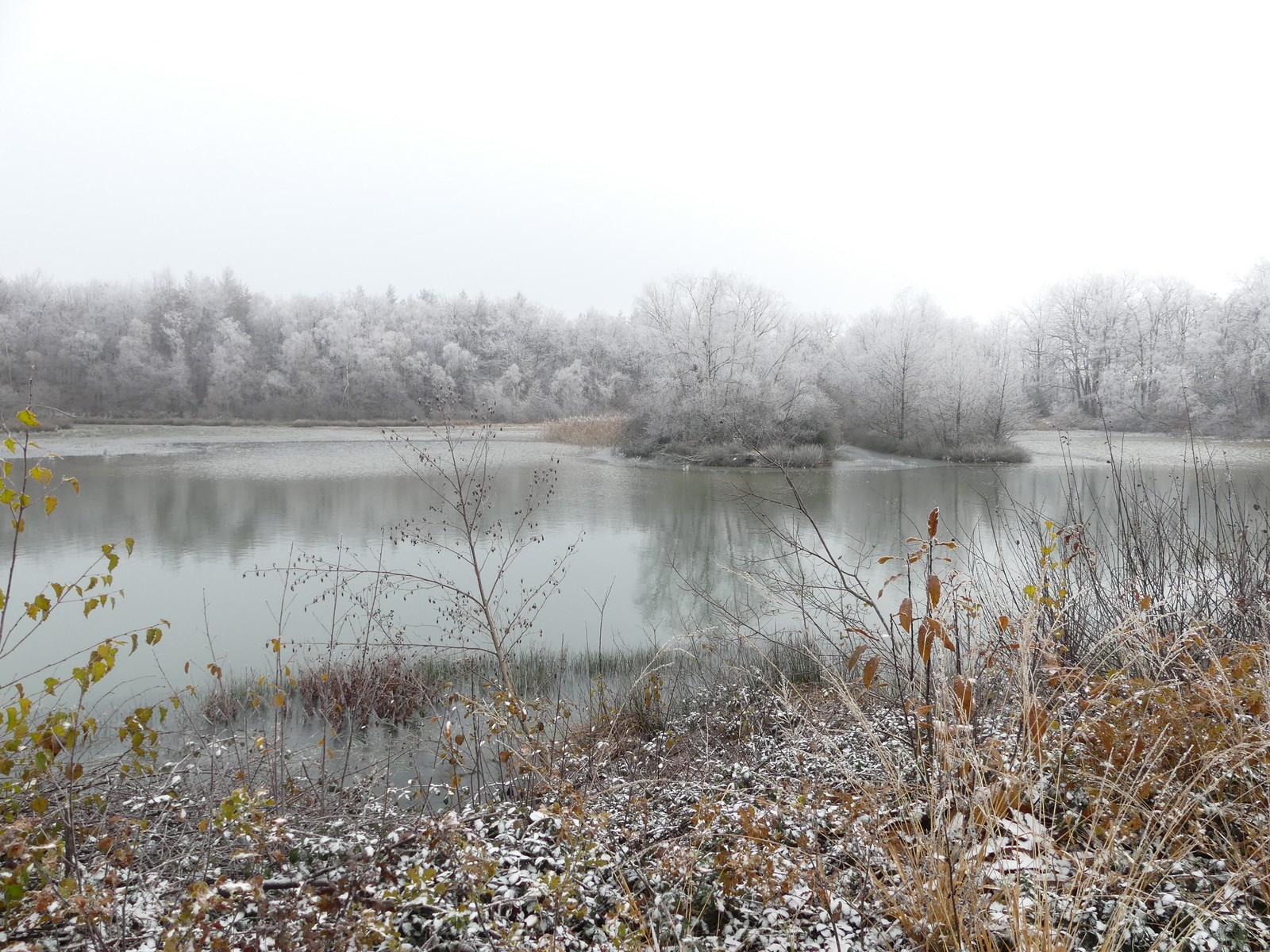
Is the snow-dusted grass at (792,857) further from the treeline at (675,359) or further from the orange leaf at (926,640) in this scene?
the treeline at (675,359)

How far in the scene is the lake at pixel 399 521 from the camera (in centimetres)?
670

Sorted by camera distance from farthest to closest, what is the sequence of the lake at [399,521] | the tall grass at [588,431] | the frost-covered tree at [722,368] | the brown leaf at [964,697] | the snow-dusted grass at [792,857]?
the tall grass at [588,431], the frost-covered tree at [722,368], the lake at [399,521], the brown leaf at [964,697], the snow-dusted grass at [792,857]

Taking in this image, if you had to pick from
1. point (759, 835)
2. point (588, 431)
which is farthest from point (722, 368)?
Answer: point (759, 835)

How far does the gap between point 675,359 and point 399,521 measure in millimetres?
15875

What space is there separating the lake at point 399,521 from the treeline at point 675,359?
2.72 metres

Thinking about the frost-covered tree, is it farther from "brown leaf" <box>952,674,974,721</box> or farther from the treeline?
"brown leaf" <box>952,674,974,721</box>

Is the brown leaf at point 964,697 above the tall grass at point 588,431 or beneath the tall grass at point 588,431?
beneath

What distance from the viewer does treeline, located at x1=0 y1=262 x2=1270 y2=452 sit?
24.6 meters

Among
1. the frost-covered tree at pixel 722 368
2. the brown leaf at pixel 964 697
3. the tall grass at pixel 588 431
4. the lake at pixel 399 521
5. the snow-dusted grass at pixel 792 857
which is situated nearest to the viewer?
the snow-dusted grass at pixel 792 857

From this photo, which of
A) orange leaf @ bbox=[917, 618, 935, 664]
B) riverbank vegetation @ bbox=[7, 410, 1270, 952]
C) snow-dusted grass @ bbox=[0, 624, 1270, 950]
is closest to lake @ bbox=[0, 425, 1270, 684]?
riverbank vegetation @ bbox=[7, 410, 1270, 952]

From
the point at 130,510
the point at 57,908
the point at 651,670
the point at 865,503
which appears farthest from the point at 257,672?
the point at 865,503

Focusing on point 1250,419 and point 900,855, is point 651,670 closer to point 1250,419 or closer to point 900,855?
point 900,855

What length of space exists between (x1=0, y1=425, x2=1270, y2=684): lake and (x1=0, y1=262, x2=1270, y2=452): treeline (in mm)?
2725

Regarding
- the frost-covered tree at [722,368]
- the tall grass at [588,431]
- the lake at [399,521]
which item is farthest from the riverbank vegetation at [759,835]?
the tall grass at [588,431]
